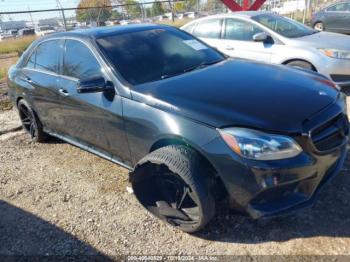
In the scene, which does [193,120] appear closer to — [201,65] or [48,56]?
[201,65]

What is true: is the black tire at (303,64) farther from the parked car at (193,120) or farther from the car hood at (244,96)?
the car hood at (244,96)

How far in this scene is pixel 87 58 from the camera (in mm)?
3635

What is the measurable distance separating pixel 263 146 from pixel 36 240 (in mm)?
2082

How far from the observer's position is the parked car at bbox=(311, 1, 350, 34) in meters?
12.4

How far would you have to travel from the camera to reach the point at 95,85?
3182 millimetres

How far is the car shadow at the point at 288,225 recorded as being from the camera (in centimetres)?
277

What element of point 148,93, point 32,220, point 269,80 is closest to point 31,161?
point 32,220

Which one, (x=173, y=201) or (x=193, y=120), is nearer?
(x=193, y=120)

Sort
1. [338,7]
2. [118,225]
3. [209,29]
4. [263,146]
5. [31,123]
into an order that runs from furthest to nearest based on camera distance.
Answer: [338,7] → [209,29] → [31,123] → [118,225] → [263,146]

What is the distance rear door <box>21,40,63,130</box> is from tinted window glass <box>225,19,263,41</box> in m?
3.60

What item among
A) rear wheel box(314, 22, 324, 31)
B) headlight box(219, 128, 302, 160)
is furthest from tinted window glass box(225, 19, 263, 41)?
rear wheel box(314, 22, 324, 31)

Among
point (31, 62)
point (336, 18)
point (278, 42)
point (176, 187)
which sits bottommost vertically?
point (336, 18)

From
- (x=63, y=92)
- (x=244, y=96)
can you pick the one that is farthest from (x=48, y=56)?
(x=244, y=96)

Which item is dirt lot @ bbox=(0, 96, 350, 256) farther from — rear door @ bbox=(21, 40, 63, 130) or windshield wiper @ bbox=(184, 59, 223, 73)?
windshield wiper @ bbox=(184, 59, 223, 73)
